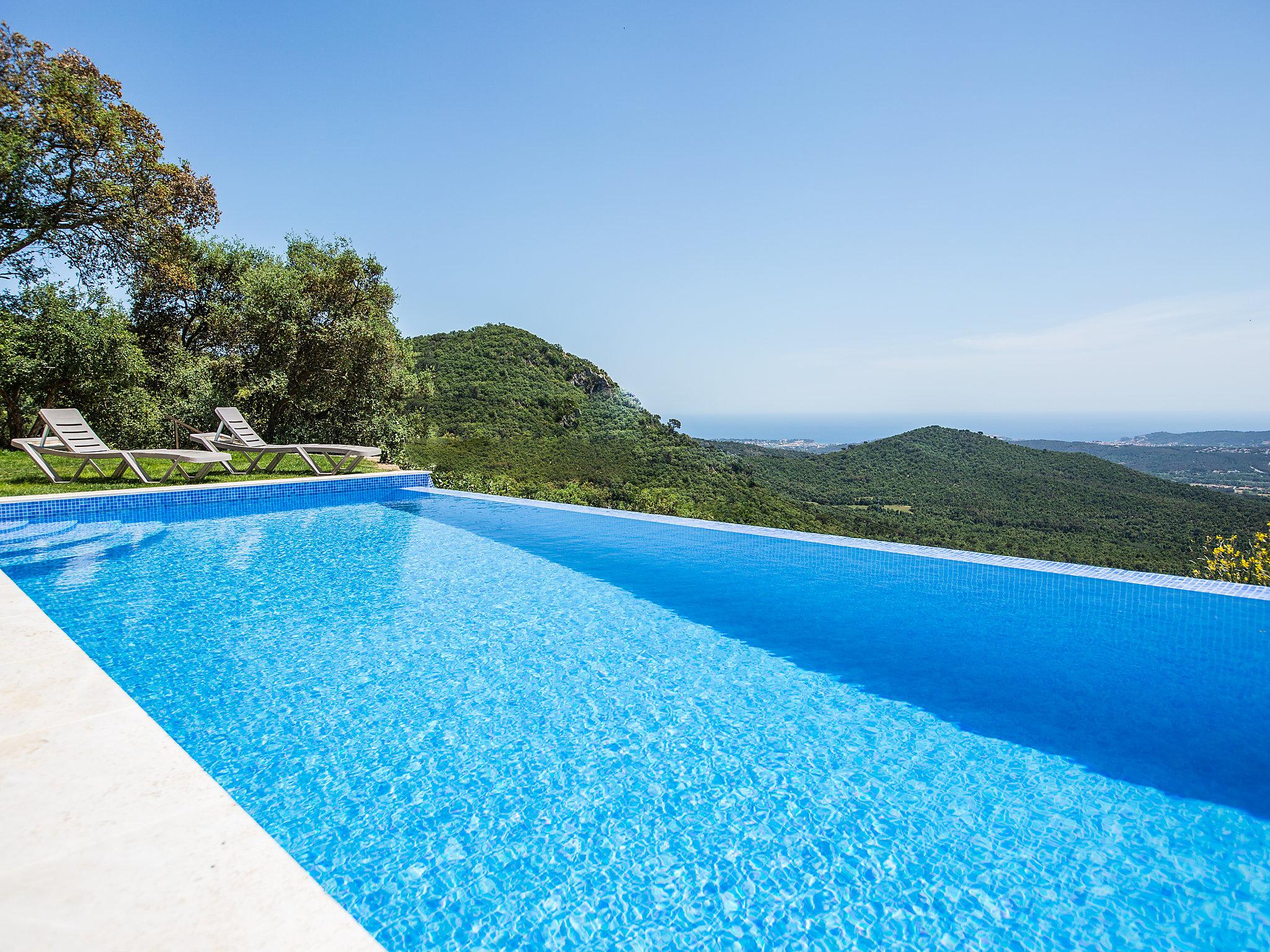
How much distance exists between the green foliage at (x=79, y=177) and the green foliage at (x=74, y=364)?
35.1 inches

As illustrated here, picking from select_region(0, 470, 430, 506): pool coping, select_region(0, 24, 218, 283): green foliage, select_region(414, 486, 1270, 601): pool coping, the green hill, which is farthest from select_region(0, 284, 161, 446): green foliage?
select_region(414, 486, 1270, 601): pool coping

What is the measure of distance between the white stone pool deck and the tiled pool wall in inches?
225

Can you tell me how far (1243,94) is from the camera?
9375 millimetres

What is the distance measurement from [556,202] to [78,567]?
12957mm

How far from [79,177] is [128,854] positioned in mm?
13811

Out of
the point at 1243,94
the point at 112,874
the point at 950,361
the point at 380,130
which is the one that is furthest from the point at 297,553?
the point at 950,361

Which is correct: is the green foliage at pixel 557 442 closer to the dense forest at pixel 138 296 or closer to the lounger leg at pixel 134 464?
the dense forest at pixel 138 296

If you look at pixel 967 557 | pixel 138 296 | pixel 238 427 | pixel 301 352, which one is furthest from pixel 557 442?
pixel 967 557

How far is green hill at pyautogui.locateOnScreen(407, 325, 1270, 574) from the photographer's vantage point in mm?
12805

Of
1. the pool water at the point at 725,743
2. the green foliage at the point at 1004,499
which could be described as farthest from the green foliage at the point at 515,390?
the pool water at the point at 725,743

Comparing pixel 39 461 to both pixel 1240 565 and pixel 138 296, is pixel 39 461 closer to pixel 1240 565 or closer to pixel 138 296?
Result: pixel 138 296

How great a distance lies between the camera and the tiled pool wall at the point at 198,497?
→ 6.39m

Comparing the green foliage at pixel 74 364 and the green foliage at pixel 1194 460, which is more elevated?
the green foliage at pixel 74 364

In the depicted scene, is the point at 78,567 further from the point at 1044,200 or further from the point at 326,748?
the point at 1044,200
